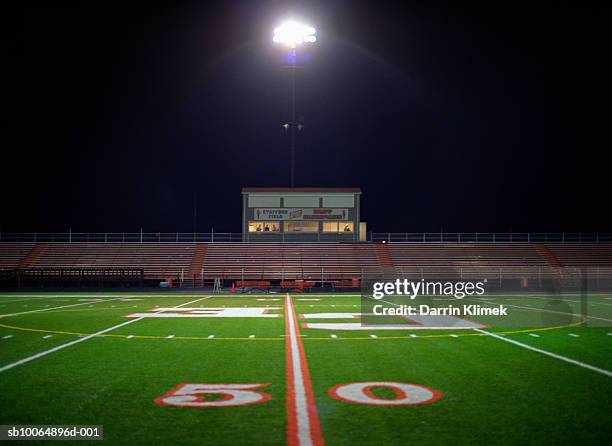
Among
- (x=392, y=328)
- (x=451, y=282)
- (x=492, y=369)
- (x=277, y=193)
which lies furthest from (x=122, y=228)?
(x=492, y=369)

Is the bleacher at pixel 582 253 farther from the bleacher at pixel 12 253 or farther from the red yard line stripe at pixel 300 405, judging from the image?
the bleacher at pixel 12 253

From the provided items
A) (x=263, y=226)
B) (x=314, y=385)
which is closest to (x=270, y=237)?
(x=263, y=226)

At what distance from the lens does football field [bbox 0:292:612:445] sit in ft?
14.4

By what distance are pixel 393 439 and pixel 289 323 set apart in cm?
878

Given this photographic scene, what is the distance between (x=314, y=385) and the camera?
606 cm

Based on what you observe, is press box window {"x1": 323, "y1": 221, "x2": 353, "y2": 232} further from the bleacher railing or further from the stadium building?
the bleacher railing

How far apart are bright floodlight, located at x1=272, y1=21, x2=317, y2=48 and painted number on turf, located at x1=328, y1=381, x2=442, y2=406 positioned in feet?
120

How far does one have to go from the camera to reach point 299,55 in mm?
42031

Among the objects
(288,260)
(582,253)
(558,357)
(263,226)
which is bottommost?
(558,357)

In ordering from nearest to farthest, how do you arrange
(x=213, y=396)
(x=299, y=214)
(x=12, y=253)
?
(x=213, y=396), (x=12, y=253), (x=299, y=214)

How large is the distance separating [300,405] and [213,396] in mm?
1006

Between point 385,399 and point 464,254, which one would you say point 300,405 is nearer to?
point 385,399

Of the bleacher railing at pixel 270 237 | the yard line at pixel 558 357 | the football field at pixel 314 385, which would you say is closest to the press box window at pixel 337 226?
the bleacher railing at pixel 270 237

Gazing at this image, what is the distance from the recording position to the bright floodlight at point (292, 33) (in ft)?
127
